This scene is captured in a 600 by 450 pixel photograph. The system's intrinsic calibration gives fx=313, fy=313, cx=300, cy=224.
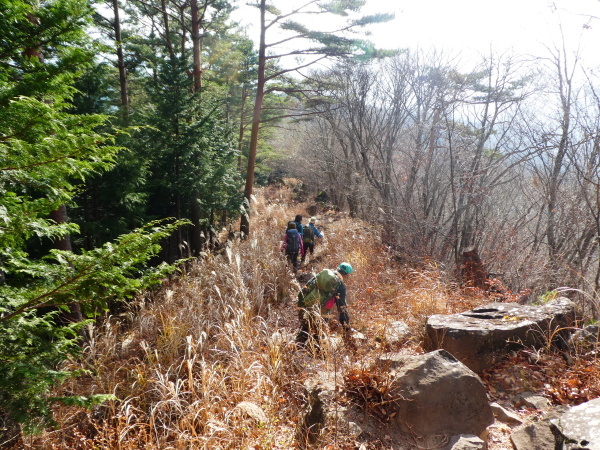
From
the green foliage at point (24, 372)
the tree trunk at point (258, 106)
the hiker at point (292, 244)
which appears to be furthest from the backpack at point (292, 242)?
the green foliage at point (24, 372)

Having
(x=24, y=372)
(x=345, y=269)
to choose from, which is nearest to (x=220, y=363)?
(x=24, y=372)

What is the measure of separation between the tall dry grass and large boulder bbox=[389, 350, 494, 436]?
0.55 meters

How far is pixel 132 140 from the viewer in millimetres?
8422

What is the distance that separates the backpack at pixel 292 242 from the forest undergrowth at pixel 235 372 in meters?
2.15

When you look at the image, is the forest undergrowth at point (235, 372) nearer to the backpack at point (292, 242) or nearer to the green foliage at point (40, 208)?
the green foliage at point (40, 208)

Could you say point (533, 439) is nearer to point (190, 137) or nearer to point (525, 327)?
point (525, 327)

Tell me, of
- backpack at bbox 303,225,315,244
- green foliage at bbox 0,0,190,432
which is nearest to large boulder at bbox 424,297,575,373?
green foliage at bbox 0,0,190,432

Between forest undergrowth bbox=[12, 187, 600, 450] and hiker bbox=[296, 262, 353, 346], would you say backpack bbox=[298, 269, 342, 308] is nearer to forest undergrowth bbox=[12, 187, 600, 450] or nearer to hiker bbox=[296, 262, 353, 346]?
hiker bbox=[296, 262, 353, 346]

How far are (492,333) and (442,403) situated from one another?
132 centimetres

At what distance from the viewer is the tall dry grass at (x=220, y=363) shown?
284 centimetres

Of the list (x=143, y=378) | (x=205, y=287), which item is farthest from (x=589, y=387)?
(x=205, y=287)

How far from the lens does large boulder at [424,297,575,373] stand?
12.5 feet

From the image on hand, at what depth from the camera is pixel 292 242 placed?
26.6 ft

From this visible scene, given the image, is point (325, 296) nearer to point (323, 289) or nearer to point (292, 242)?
point (323, 289)
